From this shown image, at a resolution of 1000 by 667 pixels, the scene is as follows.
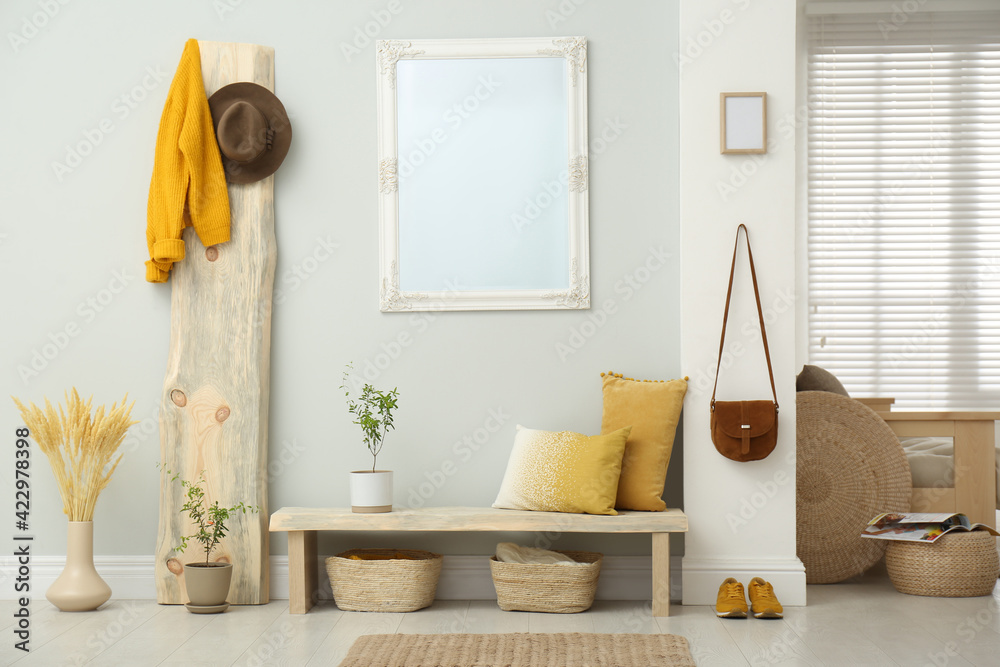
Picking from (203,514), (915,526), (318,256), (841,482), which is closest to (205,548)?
(203,514)

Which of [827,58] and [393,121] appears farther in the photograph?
[827,58]

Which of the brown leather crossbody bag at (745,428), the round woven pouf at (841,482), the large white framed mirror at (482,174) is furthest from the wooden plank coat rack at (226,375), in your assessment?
the round woven pouf at (841,482)

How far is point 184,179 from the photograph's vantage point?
2.98 m

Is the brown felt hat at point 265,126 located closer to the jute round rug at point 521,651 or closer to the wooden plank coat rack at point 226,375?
the wooden plank coat rack at point 226,375

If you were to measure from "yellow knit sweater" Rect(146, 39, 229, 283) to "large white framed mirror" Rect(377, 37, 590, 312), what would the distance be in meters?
0.62

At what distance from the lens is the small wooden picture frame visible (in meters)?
2.94

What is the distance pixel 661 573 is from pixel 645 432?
19.3 inches

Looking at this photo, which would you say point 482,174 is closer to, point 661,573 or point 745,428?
point 745,428

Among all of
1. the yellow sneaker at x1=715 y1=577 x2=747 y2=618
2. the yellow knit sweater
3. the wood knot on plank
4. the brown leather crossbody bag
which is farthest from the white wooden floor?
the yellow knit sweater

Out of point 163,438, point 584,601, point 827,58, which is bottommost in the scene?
point 584,601

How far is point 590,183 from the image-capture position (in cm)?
309

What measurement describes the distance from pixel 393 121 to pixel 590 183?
31.4 inches

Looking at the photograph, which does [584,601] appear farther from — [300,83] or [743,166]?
[300,83]

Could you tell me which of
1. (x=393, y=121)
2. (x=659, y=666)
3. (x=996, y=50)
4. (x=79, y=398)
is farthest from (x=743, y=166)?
(x=79, y=398)
